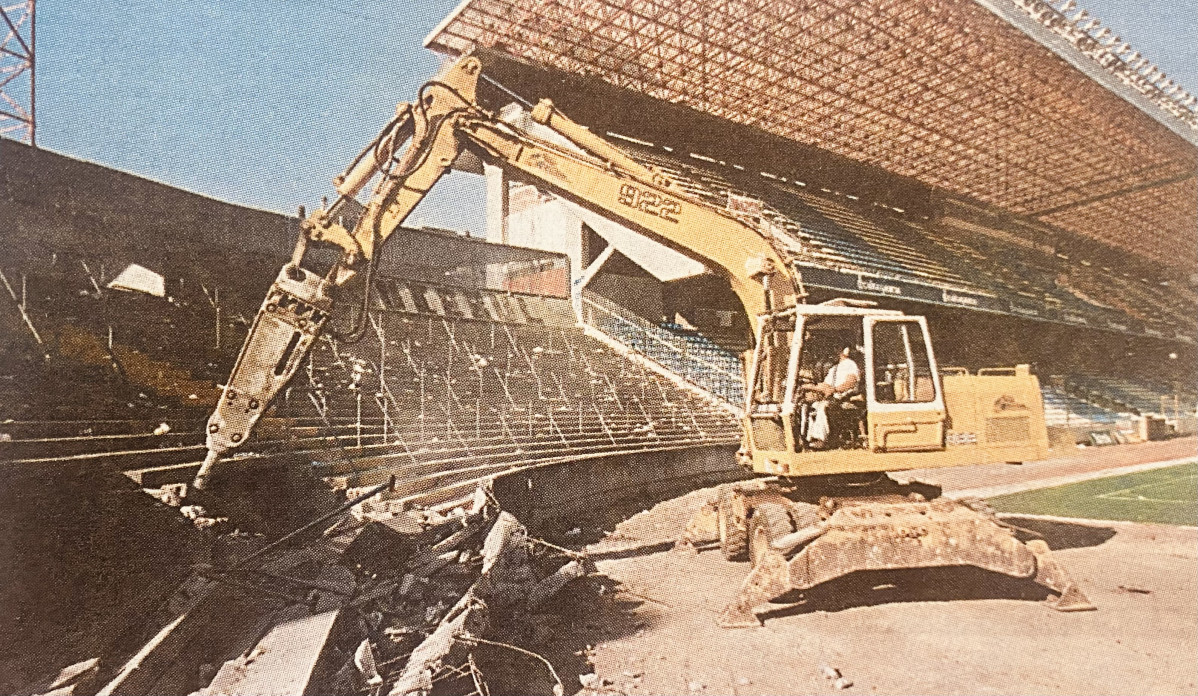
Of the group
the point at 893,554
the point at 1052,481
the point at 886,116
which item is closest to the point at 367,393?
the point at 893,554

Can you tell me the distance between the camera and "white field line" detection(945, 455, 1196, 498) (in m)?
13.8

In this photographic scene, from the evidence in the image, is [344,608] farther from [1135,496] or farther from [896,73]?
[896,73]

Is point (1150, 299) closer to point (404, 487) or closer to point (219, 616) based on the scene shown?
point (404, 487)

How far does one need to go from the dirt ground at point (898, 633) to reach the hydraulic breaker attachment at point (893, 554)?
0.28 m

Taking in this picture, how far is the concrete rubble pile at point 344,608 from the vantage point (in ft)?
14.1

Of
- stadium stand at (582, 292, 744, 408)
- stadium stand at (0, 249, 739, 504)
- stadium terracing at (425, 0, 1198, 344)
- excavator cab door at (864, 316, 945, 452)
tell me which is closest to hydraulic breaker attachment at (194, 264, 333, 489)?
stadium stand at (0, 249, 739, 504)

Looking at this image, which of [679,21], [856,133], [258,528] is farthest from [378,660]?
[856,133]

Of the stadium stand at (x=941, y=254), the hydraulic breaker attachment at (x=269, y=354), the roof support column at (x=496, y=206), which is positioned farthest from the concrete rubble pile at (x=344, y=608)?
the roof support column at (x=496, y=206)

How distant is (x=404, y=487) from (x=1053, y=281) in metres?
35.7

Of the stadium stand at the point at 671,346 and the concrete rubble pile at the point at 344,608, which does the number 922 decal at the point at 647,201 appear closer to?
the concrete rubble pile at the point at 344,608

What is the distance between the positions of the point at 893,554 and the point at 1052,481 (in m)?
12.2

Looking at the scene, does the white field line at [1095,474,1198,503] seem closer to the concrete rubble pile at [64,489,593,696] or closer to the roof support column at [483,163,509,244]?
the concrete rubble pile at [64,489,593,696]

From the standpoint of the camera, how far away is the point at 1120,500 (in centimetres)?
1296

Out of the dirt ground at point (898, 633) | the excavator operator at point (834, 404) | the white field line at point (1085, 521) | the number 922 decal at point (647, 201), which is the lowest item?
the white field line at point (1085, 521)
